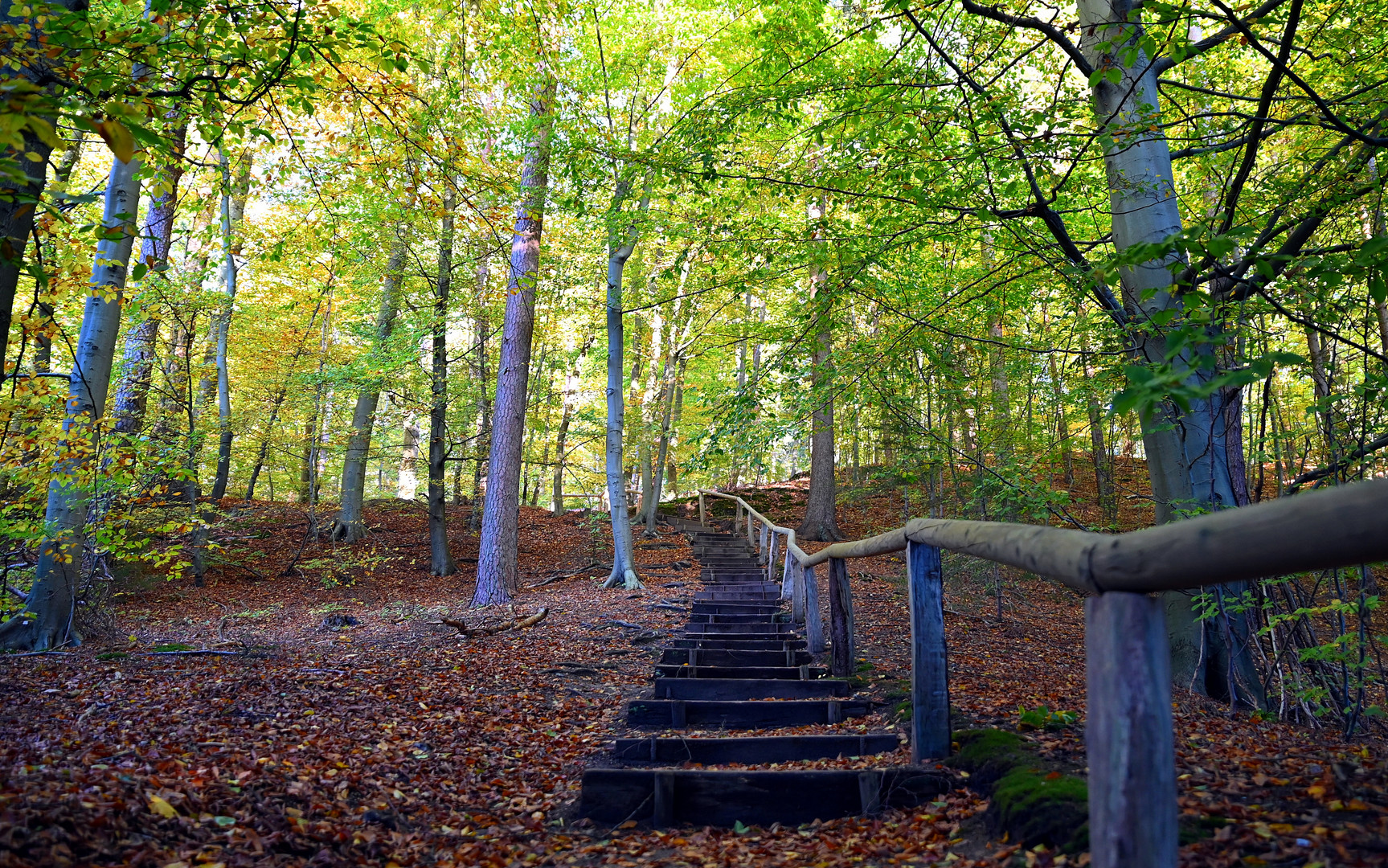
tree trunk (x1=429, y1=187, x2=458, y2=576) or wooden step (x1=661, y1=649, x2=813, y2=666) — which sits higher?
tree trunk (x1=429, y1=187, x2=458, y2=576)

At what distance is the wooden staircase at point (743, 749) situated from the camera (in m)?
3.16

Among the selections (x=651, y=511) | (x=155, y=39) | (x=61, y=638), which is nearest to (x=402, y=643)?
(x=61, y=638)

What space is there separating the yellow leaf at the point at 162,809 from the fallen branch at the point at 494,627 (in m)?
5.59

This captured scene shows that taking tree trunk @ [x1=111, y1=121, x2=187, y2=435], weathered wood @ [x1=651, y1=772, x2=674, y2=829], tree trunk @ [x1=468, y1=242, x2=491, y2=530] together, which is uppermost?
tree trunk @ [x1=468, y1=242, x2=491, y2=530]

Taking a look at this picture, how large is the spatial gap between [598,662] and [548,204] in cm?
898

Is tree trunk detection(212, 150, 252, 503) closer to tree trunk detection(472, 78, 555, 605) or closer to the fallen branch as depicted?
tree trunk detection(472, 78, 555, 605)

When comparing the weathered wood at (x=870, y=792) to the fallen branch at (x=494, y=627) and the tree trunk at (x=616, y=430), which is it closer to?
the fallen branch at (x=494, y=627)

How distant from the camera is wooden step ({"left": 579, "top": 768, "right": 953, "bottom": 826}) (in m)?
3.05

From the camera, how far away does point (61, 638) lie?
714cm

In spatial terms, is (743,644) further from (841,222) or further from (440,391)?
(440,391)

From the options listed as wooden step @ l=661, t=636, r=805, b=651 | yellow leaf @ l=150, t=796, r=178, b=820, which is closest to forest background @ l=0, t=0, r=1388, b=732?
yellow leaf @ l=150, t=796, r=178, b=820

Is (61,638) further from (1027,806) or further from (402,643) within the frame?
(1027,806)

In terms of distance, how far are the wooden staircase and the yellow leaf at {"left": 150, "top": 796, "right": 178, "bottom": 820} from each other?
160 cm

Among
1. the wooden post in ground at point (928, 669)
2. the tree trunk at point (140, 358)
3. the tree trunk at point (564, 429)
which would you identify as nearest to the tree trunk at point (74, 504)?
the tree trunk at point (140, 358)
